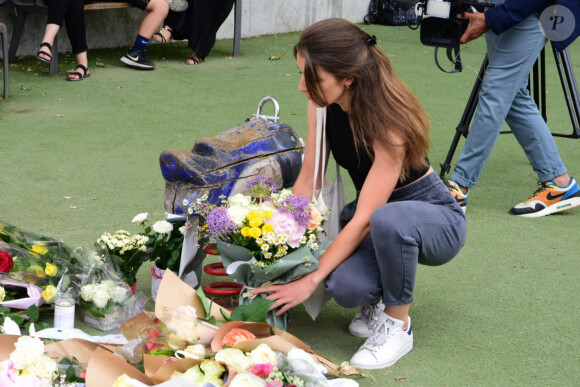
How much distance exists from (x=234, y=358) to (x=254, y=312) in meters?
0.37

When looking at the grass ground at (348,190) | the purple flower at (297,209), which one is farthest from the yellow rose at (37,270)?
the purple flower at (297,209)

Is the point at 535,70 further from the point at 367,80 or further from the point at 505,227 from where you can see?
the point at 367,80

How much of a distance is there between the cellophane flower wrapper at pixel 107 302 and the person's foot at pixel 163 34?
4841 millimetres

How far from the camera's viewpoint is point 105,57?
7.63 m

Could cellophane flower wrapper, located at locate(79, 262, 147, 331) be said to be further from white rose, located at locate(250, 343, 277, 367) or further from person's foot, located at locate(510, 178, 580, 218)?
person's foot, located at locate(510, 178, 580, 218)

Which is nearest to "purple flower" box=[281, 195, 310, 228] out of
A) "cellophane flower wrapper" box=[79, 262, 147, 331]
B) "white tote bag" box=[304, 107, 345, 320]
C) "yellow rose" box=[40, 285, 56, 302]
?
"white tote bag" box=[304, 107, 345, 320]

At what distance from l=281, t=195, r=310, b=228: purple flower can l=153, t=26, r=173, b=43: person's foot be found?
200 inches

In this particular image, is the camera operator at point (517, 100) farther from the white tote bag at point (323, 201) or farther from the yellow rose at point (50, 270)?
the yellow rose at point (50, 270)

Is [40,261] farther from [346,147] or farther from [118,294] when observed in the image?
[346,147]

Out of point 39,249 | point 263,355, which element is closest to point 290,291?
point 263,355

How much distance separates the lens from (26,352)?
7.00ft

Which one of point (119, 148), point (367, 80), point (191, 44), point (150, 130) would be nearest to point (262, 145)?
point (367, 80)

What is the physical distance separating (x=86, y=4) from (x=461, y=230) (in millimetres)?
4964

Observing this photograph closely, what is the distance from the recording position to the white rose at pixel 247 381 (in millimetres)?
2021
